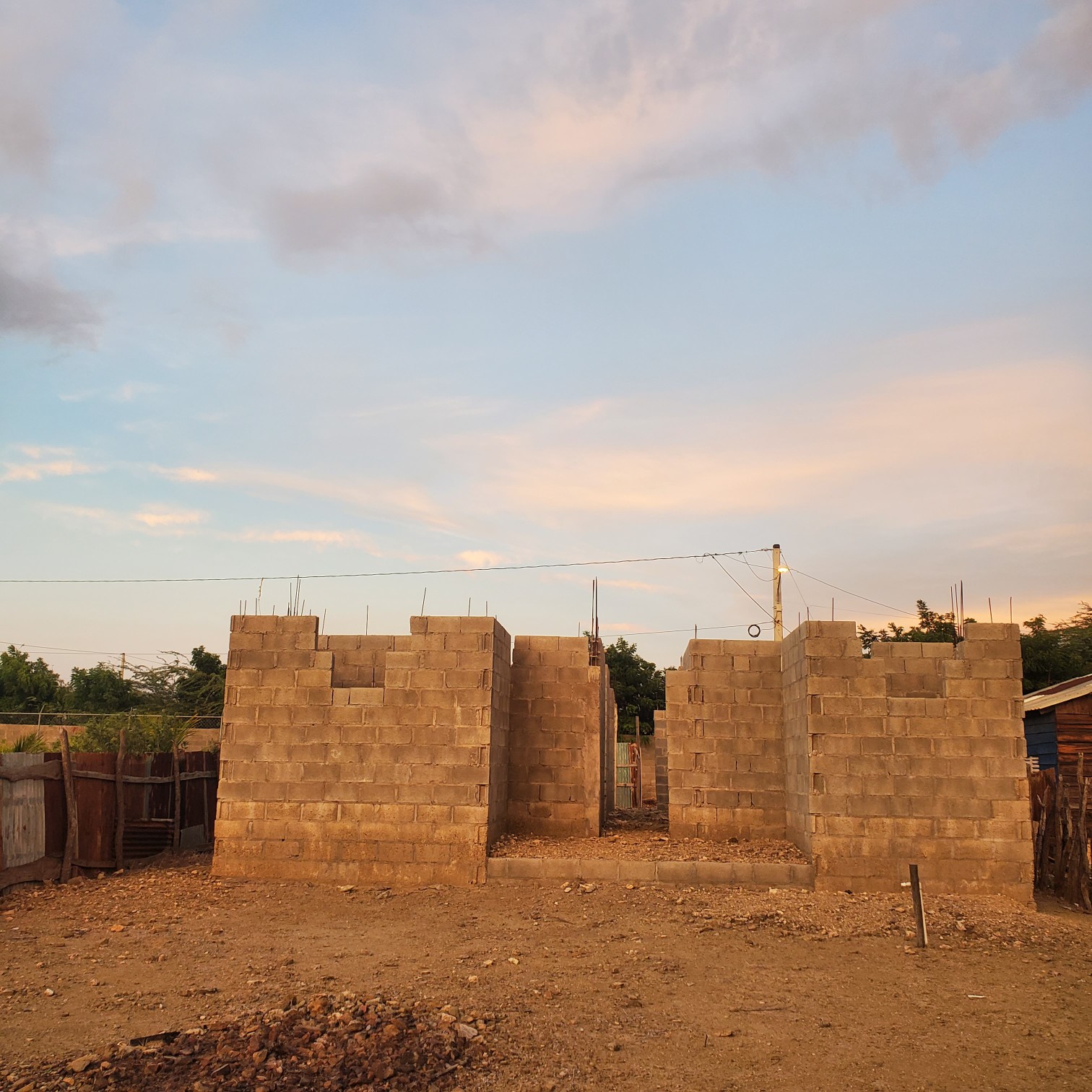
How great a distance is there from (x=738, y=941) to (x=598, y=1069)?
402 centimetres

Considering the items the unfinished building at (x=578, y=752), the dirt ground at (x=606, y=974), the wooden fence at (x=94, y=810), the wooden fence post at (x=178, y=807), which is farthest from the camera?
→ the wooden fence post at (x=178, y=807)

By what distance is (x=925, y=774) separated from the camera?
39.3ft

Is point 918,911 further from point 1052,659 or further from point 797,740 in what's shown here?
point 1052,659

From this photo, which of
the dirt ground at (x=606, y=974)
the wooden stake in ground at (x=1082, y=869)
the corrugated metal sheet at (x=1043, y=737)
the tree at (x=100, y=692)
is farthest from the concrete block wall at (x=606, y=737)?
the tree at (x=100, y=692)

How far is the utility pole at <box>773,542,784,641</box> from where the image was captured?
83.7ft

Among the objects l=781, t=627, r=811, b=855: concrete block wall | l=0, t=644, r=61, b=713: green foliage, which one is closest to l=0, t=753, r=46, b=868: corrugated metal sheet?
l=781, t=627, r=811, b=855: concrete block wall

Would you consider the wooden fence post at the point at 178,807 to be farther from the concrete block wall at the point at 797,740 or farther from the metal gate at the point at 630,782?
the metal gate at the point at 630,782

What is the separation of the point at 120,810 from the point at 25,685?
37.8 meters

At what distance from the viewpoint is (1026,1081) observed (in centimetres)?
645

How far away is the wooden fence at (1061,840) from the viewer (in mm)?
12523

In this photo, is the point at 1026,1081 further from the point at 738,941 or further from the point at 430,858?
the point at 430,858

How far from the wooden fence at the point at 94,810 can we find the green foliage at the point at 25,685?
33.2m

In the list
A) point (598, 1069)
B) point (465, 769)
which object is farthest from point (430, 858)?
point (598, 1069)

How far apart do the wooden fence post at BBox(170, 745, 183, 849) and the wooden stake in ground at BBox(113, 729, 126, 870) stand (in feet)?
4.12
